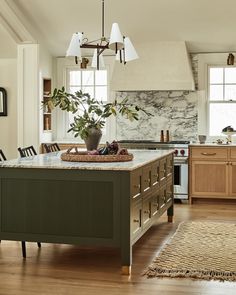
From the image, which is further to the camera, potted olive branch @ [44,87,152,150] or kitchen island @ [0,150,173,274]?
potted olive branch @ [44,87,152,150]

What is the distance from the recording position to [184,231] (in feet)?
17.9

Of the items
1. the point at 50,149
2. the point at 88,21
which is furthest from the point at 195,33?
the point at 50,149

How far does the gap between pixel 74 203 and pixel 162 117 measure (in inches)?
165

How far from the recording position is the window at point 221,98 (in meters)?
7.96

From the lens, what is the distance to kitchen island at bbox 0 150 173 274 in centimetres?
396

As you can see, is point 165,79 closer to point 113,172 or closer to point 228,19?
point 228,19

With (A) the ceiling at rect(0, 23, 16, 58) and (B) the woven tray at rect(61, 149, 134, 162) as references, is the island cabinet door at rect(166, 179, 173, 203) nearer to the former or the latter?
(B) the woven tray at rect(61, 149, 134, 162)

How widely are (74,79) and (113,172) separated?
15.4 ft

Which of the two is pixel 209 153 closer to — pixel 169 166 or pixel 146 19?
pixel 169 166

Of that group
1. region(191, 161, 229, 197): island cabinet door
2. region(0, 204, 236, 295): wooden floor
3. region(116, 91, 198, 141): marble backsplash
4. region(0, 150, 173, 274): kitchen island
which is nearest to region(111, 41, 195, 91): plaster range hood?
region(116, 91, 198, 141): marble backsplash

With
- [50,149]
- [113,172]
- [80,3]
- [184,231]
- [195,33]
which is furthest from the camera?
[195,33]

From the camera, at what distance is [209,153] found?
7.32 metres

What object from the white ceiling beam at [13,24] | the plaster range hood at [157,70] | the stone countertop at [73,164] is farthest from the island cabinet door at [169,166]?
the white ceiling beam at [13,24]

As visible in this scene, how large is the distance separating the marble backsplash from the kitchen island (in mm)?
3688
